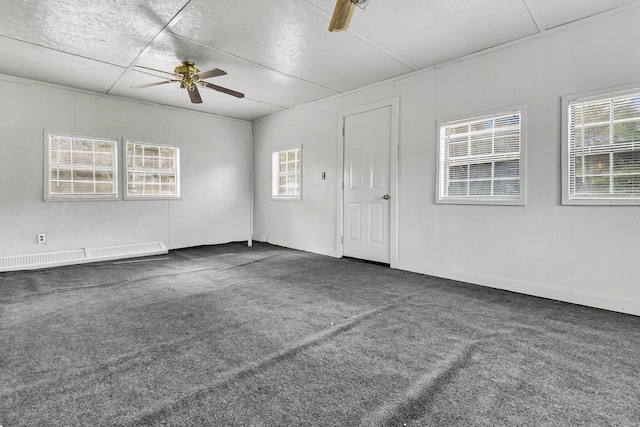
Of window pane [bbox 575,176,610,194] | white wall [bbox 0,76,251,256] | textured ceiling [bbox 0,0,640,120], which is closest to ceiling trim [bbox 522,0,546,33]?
textured ceiling [bbox 0,0,640,120]

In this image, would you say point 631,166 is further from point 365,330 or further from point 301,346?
point 301,346

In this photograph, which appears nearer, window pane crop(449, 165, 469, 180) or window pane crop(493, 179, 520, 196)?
window pane crop(493, 179, 520, 196)

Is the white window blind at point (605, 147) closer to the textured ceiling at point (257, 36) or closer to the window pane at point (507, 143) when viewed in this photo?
the window pane at point (507, 143)

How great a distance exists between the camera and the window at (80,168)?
474 cm

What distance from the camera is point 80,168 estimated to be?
4.98 meters

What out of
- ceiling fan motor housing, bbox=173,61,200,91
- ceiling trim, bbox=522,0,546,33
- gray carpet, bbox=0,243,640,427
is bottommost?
gray carpet, bbox=0,243,640,427

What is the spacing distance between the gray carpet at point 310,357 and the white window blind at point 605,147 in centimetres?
111

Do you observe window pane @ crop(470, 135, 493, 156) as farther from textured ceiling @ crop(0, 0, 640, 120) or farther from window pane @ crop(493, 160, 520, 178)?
textured ceiling @ crop(0, 0, 640, 120)

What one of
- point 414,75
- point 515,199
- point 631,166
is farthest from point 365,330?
point 414,75

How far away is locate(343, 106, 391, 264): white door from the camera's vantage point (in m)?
4.57

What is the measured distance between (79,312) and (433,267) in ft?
12.3

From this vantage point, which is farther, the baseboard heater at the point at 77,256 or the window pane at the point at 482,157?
the baseboard heater at the point at 77,256

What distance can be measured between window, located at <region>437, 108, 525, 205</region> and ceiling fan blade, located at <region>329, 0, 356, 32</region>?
7.19ft

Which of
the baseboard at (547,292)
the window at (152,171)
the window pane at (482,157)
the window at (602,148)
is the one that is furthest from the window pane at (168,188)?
the window at (602,148)
